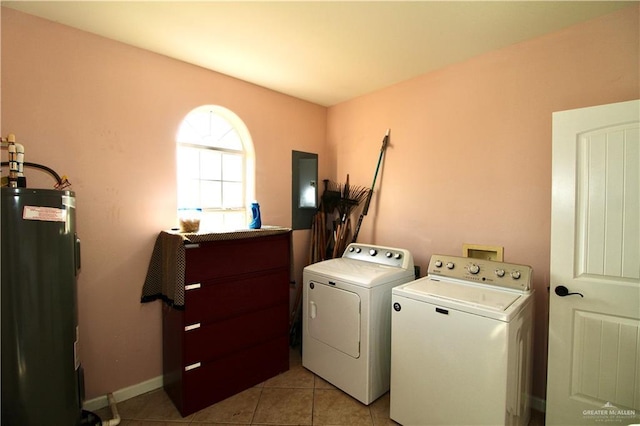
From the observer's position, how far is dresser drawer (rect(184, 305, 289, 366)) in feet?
6.73

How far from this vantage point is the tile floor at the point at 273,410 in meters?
1.98

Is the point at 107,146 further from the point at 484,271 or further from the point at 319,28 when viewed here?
the point at 484,271

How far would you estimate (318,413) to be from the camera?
80.9 inches

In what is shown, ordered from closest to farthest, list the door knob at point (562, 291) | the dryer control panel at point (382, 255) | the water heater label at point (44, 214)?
the water heater label at point (44, 214) < the door knob at point (562, 291) < the dryer control panel at point (382, 255)

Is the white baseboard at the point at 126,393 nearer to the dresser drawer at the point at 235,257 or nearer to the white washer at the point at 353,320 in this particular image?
the dresser drawer at the point at 235,257

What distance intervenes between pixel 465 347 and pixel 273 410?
1391mm

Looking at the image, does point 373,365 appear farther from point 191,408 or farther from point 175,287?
point 175,287

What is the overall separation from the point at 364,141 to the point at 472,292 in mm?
1866

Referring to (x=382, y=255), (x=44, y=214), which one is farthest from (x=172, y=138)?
(x=382, y=255)

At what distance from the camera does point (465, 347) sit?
64.9 inches

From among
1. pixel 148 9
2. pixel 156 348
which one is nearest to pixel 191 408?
pixel 156 348

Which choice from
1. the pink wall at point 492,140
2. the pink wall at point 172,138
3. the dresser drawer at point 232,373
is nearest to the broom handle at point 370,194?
the pink wall at point 492,140

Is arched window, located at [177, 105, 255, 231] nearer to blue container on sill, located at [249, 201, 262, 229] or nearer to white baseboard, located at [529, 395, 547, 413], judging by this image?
blue container on sill, located at [249, 201, 262, 229]

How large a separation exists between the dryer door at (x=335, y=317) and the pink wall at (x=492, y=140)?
886 millimetres
